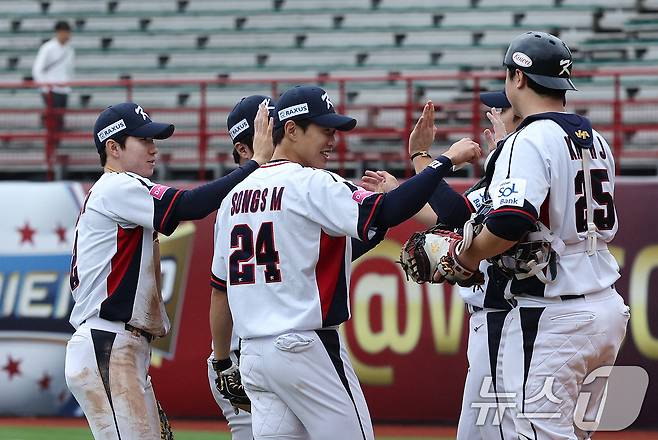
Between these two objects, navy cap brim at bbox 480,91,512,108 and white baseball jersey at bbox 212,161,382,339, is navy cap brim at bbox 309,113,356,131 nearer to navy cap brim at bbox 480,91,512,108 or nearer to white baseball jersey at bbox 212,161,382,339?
white baseball jersey at bbox 212,161,382,339

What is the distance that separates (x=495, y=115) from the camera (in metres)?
6.11

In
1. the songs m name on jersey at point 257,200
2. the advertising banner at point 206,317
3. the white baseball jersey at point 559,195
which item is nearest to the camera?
the white baseball jersey at point 559,195

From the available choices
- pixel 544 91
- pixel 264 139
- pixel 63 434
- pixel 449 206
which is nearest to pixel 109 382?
pixel 264 139

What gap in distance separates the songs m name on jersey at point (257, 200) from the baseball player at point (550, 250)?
78cm

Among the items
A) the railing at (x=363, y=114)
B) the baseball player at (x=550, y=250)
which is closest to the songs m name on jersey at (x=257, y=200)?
the baseball player at (x=550, y=250)

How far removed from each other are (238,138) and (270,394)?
1.89 meters

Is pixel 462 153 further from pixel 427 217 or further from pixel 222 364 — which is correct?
pixel 222 364

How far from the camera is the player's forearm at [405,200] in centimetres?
490

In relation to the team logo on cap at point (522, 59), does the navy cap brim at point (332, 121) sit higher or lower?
lower

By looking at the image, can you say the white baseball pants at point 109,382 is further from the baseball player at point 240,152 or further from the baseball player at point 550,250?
the baseball player at point 550,250

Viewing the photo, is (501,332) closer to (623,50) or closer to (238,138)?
(238,138)

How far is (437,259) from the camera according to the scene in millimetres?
5090

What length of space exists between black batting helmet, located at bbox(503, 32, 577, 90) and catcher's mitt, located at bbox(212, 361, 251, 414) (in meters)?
2.05

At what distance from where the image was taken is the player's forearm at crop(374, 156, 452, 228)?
4.90 metres
